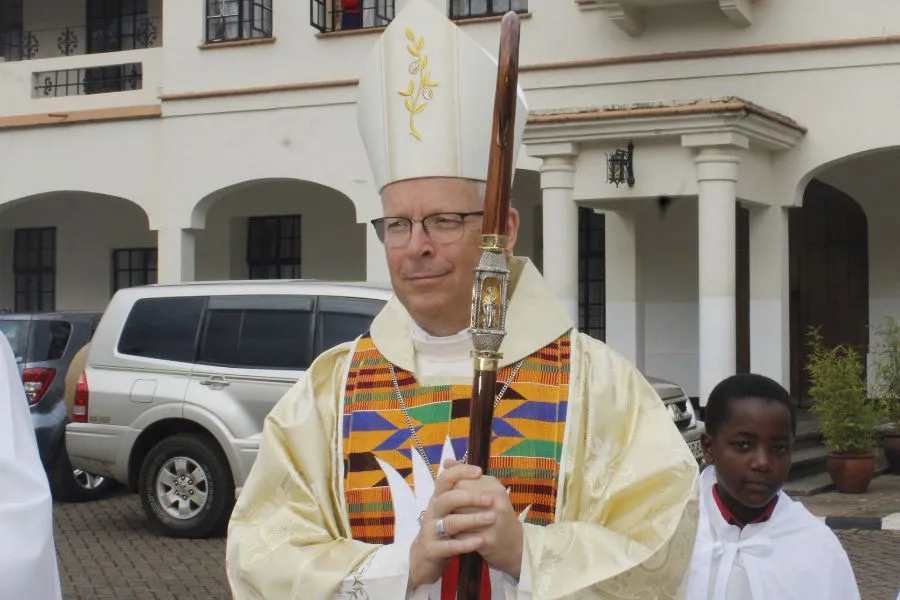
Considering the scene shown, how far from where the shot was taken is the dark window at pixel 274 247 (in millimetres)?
18797

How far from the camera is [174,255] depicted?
679 inches

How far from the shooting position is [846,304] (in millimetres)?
15945

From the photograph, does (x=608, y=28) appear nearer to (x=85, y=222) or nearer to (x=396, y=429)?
(x=85, y=222)

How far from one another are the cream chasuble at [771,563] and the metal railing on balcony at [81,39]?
16.7m

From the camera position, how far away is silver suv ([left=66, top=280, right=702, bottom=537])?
9.96 meters

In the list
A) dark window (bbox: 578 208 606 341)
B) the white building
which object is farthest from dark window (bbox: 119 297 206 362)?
dark window (bbox: 578 208 606 341)

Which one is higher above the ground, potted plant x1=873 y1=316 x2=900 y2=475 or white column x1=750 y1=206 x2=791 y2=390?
white column x1=750 y1=206 x2=791 y2=390

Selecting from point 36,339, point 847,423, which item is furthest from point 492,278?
point 847,423

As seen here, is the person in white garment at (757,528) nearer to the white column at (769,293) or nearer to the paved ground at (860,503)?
the paved ground at (860,503)

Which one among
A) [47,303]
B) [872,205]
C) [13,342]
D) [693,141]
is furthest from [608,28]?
[47,303]

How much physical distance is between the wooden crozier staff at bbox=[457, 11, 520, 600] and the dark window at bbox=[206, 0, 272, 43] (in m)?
14.4

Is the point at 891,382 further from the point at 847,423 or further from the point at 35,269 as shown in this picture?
the point at 35,269

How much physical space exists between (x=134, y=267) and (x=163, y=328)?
970 cm

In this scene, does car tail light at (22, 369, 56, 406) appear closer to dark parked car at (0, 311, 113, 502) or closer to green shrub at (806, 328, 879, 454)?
dark parked car at (0, 311, 113, 502)
